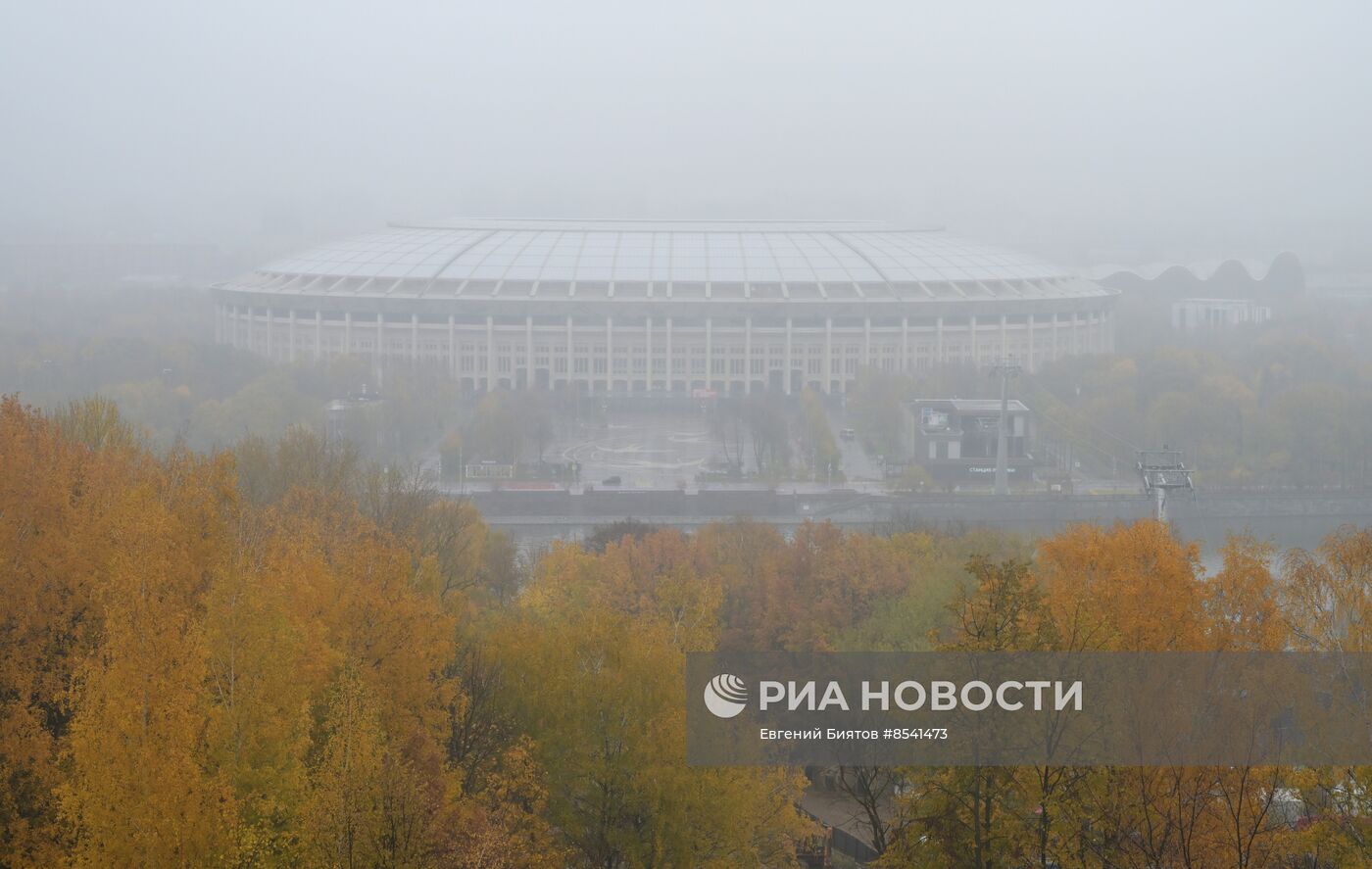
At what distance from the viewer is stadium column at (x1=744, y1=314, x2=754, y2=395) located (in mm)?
41281

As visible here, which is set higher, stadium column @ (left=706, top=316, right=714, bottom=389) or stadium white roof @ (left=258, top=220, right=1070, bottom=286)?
stadium white roof @ (left=258, top=220, right=1070, bottom=286)

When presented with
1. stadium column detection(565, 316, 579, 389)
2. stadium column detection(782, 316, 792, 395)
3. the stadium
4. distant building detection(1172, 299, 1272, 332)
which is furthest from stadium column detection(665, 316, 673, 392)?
distant building detection(1172, 299, 1272, 332)

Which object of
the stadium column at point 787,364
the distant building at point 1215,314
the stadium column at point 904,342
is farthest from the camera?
the distant building at point 1215,314

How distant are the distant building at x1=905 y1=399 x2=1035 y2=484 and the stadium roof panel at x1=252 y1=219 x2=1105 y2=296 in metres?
13.6

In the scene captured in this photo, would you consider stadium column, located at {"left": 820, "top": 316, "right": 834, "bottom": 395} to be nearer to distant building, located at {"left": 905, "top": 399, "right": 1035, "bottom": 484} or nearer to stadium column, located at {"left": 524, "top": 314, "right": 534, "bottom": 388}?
stadium column, located at {"left": 524, "top": 314, "right": 534, "bottom": 388}

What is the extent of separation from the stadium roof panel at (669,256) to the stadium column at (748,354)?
81.4 inches

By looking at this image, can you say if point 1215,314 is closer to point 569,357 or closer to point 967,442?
point 569,357

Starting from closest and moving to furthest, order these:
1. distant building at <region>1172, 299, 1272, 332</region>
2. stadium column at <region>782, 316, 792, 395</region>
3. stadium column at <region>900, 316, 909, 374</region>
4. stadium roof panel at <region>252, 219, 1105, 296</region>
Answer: stadium column at <region>782, 316, 792, 395</region> < stadium column at <region>900, 316, 909, 374</region> < stadium roof panel at <region>252, 219, 1105, 296</region> < distant building at <region>1172, 299, 1272, 332</region>

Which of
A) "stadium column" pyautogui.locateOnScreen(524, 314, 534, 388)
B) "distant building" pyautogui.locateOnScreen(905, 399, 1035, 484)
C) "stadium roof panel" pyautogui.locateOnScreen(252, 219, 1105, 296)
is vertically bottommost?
"distant building" pyautogui.locateOnScreen(905, 399, 1035, 484)

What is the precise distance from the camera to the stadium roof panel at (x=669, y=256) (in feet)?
143

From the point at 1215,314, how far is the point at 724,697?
163 ft

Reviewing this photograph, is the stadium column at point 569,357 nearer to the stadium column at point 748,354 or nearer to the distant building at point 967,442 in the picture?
the stadium column at point 748,354

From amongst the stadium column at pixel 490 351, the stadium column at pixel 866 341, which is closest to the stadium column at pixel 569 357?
the stadium column at pixel 490 351

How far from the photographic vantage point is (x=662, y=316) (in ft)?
136
